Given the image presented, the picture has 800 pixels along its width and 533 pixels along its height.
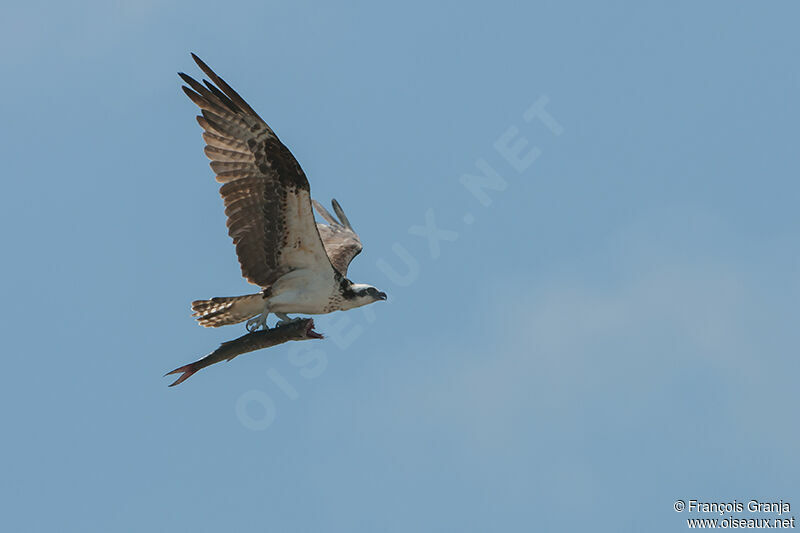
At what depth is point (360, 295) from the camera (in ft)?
45.9

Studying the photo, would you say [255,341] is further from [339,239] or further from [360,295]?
[339,239]

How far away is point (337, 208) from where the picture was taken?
17797mm

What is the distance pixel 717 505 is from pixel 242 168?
737 centimetres

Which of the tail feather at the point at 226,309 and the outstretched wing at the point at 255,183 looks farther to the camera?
the tail feather at the point at 226,309

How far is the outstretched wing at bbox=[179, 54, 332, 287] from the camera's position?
1303 centimetres

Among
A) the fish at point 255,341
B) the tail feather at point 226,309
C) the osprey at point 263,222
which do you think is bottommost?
the fish at point 255,341

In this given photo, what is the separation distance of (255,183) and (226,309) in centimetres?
166

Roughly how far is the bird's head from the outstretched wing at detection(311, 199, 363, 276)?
1312 millimetres

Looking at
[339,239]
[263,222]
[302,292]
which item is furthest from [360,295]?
[339,239]

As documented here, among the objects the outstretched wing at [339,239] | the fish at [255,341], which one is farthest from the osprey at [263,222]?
the outstretched wing at [339,239]

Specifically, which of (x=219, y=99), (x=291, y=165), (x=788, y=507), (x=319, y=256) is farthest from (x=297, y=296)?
(x=788, y=507)

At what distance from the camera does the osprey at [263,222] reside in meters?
13.0

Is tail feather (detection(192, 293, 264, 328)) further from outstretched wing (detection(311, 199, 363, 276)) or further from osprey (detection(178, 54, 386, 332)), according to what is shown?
outstretched wing (detection(311, 199, 363, 276))

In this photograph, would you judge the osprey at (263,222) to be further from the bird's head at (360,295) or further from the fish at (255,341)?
the fish at (255,341)
